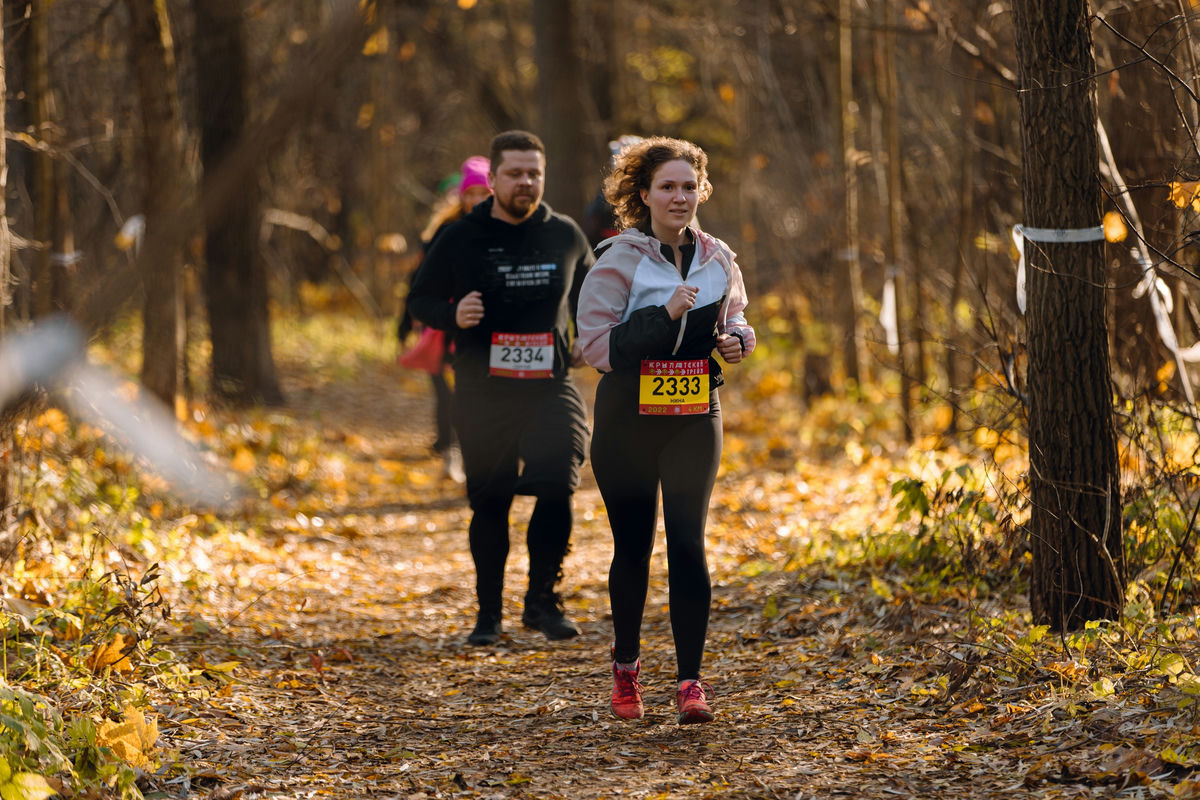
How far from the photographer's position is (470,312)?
228 inches

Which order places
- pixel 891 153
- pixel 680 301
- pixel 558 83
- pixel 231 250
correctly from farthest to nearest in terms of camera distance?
pixel 558 83 → pixel 231 250 → pixel 891 153 → pixel 680 301

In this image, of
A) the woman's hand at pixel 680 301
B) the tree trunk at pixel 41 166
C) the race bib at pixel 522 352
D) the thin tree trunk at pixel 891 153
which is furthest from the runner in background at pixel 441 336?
the thin tree trunk at pixel 891 153

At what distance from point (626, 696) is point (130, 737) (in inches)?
69.5

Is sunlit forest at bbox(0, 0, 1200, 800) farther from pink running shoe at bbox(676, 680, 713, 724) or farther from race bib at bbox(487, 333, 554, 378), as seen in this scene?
race bib at bbox(487, 333, 554, 378)

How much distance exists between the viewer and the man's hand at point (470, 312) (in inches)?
228

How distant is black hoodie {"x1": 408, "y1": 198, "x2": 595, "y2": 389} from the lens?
5.95 metres

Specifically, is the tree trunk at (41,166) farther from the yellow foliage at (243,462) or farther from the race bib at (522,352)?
the race bib at (522,352)

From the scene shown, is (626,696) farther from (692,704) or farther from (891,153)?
(891,153)

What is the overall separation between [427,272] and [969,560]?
292 centimetres

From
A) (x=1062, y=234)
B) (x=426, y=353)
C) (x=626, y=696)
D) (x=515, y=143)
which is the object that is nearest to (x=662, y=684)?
(x=626, y=696)

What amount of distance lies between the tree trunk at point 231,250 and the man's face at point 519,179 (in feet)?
24.8

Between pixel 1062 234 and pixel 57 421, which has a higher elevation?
pixel 1062 234

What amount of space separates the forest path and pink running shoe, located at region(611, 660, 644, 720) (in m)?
0.05

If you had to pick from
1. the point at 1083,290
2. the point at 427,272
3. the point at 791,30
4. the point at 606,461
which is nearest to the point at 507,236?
the point at 427,272
